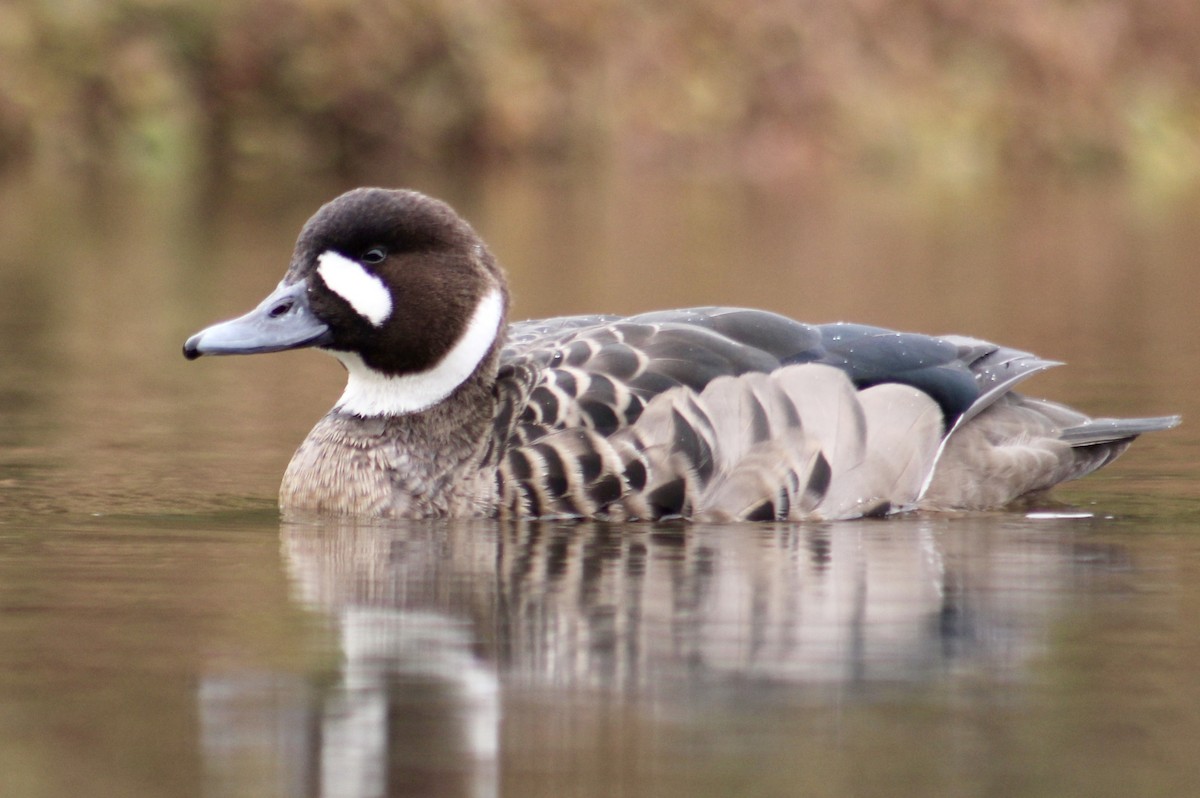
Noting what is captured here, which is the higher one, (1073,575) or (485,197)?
(485,197)

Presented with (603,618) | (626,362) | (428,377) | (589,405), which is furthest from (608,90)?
(603,618)

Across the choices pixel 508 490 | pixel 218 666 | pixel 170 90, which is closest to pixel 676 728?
pixel 218 666

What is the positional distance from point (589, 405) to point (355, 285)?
1045 mm

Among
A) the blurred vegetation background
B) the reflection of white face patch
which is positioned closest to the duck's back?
the reflection of white face patch

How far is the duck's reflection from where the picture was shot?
16.5 feet

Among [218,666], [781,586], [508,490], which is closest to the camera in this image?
[218,666]

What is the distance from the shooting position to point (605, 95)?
33.6 meters

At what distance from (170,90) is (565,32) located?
599cm

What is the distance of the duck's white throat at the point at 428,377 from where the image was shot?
8383 mm

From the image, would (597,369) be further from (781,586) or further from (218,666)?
(218,666)

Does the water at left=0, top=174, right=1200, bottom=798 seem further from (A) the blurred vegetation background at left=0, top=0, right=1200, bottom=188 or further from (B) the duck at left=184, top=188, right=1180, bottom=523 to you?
(A) the blurred vegetation background at left=0, top=0, right=1200, bottom=188

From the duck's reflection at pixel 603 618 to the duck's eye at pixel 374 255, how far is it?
1.07 m

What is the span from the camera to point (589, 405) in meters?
7.91

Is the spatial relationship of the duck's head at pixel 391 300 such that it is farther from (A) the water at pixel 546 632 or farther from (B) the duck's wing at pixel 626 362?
(A) the water at pixel 546 632
